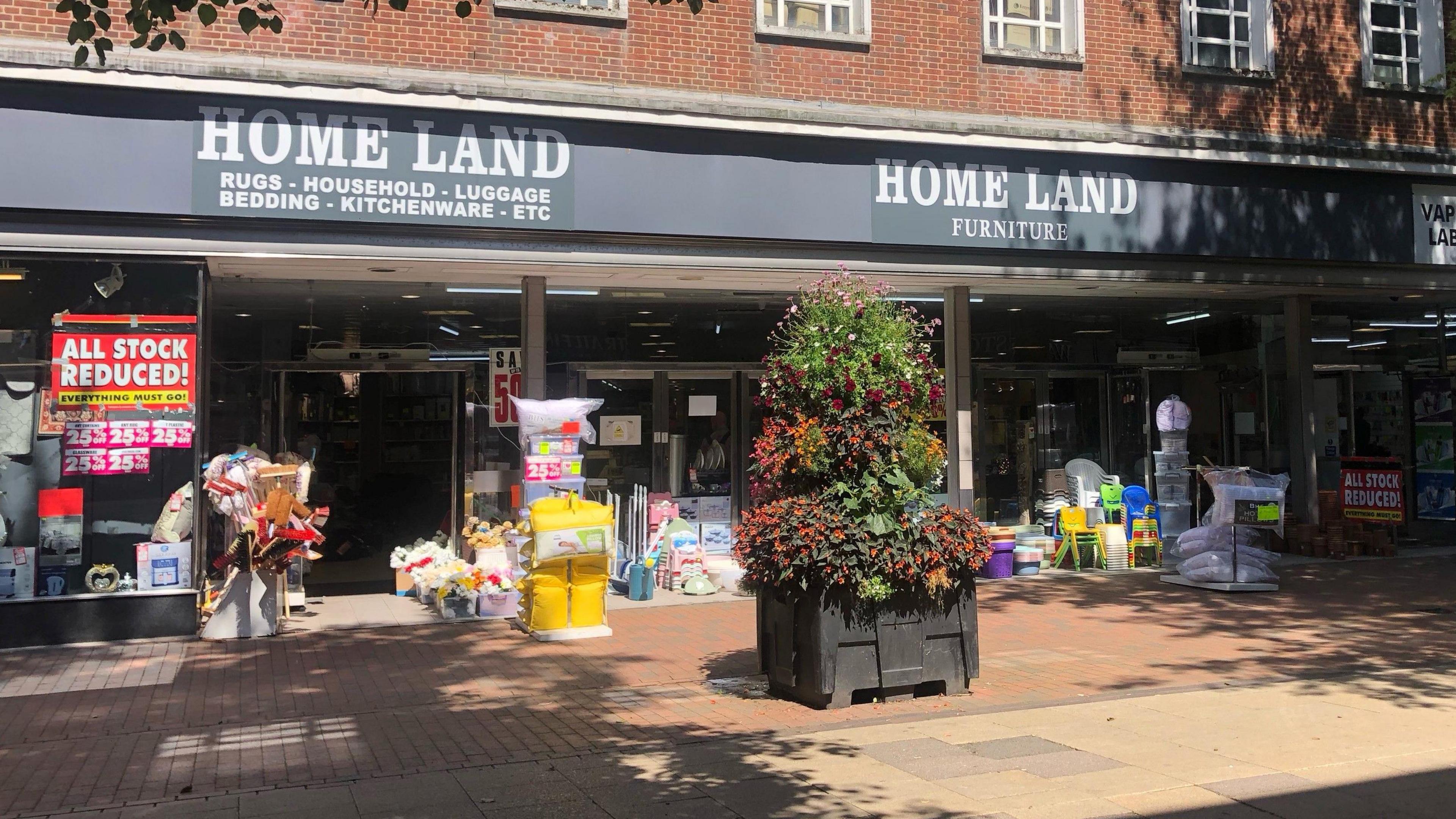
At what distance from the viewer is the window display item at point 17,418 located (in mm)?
9898

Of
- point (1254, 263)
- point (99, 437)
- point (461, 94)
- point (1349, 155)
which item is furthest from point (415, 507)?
point (1349, 155)

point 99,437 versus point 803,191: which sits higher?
point 803,191

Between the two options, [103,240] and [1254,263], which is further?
[1254,263]

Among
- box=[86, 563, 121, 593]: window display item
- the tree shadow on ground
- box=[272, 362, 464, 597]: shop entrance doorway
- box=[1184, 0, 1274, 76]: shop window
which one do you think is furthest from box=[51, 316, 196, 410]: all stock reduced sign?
box=[1184, 0, 1274, 76]: shop window

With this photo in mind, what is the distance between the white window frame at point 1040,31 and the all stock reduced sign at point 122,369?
890 centimetres

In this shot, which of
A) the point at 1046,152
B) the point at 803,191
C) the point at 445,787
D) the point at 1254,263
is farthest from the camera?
the point at 1254,263

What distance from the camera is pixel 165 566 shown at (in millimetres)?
10133

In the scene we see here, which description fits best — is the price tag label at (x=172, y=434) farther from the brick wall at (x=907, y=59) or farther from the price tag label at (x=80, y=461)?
the brick wall at (x=907, y=59)

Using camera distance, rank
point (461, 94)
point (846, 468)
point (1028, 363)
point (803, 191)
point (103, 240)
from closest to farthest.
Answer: point (846, 468) → point (103, 240) → point (461, 94) → point (803, 191) → point (1028, 363)

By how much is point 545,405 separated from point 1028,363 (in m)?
6.80

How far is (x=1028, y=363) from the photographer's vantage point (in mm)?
15219

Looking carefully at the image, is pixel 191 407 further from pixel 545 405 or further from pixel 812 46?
pixel 812 46

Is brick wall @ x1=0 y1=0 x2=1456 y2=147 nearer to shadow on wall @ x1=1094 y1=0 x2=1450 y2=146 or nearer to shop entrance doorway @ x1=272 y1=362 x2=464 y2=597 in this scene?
shadow on wall @ x1=1094 y1=0 x2=1450 y2=146

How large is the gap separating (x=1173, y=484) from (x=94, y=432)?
13.0 m
